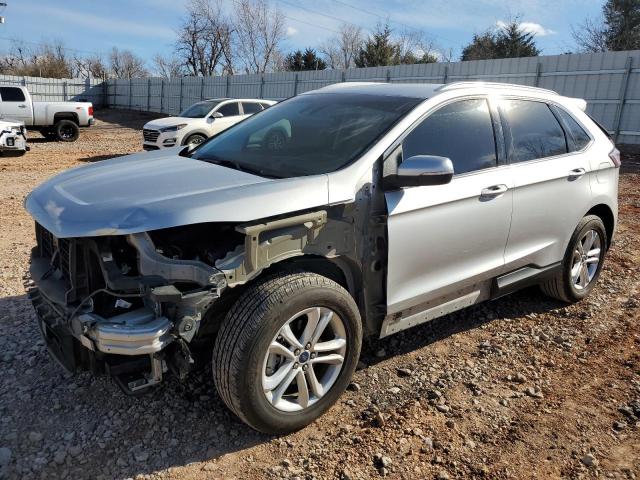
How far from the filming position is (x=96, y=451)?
265 cm

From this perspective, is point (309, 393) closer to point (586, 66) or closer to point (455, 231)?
point (455, 231)

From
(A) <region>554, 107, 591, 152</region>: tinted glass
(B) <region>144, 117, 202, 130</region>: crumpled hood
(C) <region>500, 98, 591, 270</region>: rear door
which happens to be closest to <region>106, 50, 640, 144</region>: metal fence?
(B) <region>144, 117, 202, 130</region>: crumpled hood

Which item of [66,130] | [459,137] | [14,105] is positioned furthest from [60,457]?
[66,130]

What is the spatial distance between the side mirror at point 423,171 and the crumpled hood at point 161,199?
44 centimetres

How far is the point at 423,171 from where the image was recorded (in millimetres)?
2852

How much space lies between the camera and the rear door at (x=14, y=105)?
17172 mm

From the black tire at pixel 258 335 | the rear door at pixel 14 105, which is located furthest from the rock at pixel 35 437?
the rear door at pixel 14 105

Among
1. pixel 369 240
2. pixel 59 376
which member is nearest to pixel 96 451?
pixel 59 376

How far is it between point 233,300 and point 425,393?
4.42 feet

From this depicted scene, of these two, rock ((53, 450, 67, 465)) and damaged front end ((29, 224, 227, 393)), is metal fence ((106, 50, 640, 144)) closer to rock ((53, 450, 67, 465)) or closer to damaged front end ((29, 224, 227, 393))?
damaged front end ((29, 224, 227, 393))

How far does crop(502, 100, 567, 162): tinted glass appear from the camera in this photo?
12.4 ft

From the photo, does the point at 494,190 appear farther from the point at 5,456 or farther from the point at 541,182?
the point at 5,456

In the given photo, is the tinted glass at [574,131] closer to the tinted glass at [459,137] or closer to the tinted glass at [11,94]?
the tinted glass at [459,137]

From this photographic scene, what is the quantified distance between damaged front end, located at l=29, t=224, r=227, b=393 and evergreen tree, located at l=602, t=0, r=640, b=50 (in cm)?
3860
